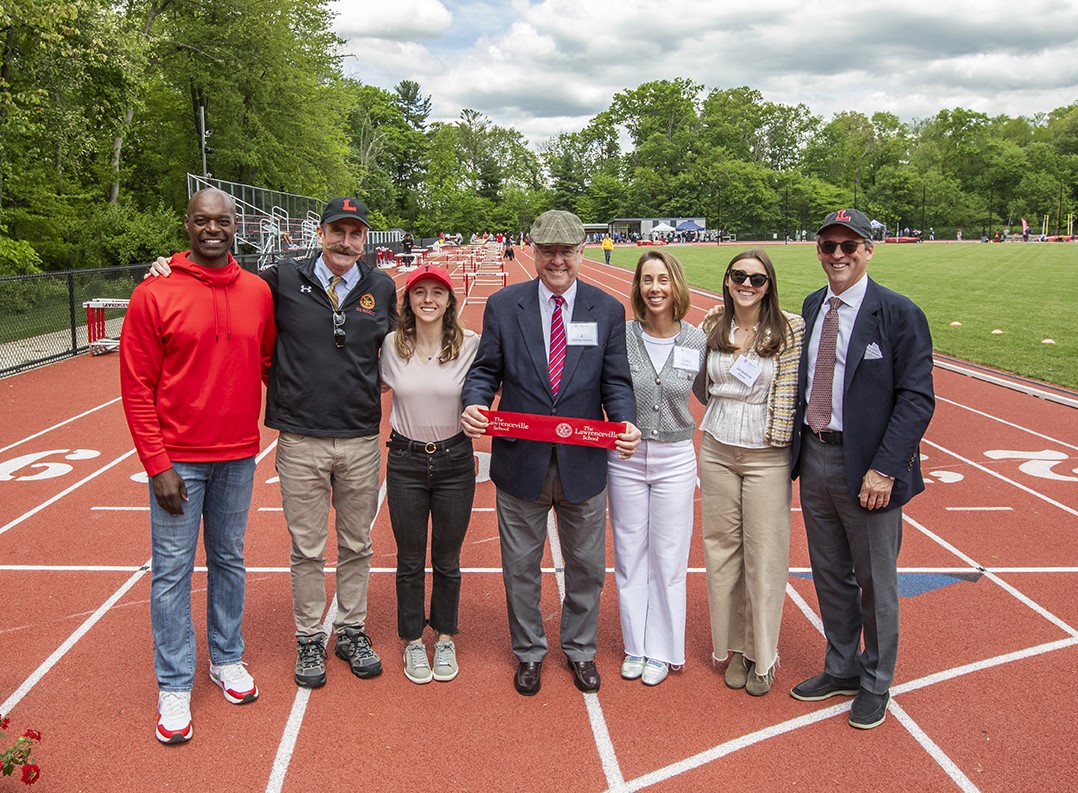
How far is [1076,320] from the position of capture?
19.1m

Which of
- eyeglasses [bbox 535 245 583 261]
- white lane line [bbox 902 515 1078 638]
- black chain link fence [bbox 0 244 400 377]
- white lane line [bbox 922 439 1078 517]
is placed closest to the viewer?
eyeglasses [bbox 535 245 583 261]

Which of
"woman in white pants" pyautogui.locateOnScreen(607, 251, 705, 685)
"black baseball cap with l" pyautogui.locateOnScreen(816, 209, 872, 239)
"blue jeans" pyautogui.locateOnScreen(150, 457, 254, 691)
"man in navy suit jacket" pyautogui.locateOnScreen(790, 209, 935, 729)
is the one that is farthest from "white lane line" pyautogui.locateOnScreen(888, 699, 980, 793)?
"blue jeans" pyautogui.locateOnScreen(150, 457, 254, 691)

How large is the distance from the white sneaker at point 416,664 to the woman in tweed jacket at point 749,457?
145 centimetres

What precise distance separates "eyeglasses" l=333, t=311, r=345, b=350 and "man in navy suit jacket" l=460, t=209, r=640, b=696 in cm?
60

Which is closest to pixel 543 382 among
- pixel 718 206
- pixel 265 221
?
pixel 265 221

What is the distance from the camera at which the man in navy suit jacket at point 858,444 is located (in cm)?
345

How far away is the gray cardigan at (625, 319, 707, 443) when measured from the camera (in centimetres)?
392

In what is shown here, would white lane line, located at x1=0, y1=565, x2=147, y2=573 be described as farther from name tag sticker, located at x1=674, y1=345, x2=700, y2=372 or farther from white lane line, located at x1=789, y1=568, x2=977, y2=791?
white lane line, located at x1=789, y1=568, x2=977, y2=791

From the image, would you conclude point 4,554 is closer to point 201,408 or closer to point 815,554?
point 201,408

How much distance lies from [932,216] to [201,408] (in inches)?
4008

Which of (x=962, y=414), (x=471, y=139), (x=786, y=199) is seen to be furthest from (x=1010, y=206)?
(x=962, y=414)

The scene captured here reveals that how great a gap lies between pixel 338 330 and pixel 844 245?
7.44 ft

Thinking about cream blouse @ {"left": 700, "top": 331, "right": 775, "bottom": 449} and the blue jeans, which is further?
cream blouse @ {"left": 700, "top": 331, "right": 775, "bottom": 449}

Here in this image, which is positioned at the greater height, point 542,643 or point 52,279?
point 52,279
